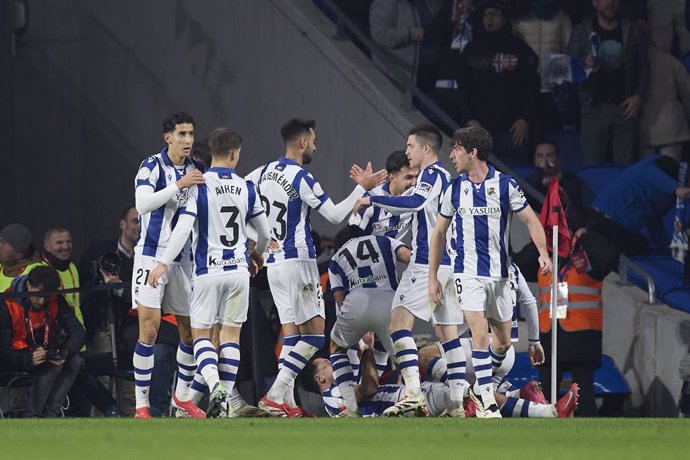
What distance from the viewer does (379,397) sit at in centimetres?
1462

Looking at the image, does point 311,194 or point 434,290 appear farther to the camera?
point 311,194

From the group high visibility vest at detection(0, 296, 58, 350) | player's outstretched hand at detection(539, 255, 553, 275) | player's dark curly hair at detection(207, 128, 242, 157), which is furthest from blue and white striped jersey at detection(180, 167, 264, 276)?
high visibility vest at detection(0, 296, 58, 350)

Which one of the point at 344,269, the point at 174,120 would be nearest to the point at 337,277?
the point at 344,269

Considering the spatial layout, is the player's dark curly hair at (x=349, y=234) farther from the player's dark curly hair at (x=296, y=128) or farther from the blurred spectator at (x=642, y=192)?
the blurred spectator at (x=642, y=192)

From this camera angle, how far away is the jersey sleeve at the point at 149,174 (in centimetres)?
1303

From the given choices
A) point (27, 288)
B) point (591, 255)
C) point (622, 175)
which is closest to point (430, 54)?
point (622, 175)

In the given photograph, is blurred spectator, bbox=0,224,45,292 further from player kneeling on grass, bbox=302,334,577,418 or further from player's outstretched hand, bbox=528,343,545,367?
player's outstretched hand, bbox=528,343,545,367

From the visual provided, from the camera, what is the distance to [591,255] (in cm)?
1508

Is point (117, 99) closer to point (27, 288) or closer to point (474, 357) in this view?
point (27, 288)

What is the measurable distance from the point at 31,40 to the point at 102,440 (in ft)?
40.7

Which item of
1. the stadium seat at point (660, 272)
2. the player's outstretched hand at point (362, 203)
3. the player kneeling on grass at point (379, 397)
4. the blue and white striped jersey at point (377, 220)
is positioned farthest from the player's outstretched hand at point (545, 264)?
the stadium seat at point (660, 272)

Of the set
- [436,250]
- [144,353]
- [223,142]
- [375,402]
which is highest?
[223,142]

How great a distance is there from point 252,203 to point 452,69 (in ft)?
17.8

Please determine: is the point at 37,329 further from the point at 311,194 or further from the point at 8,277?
the point at 311,194
